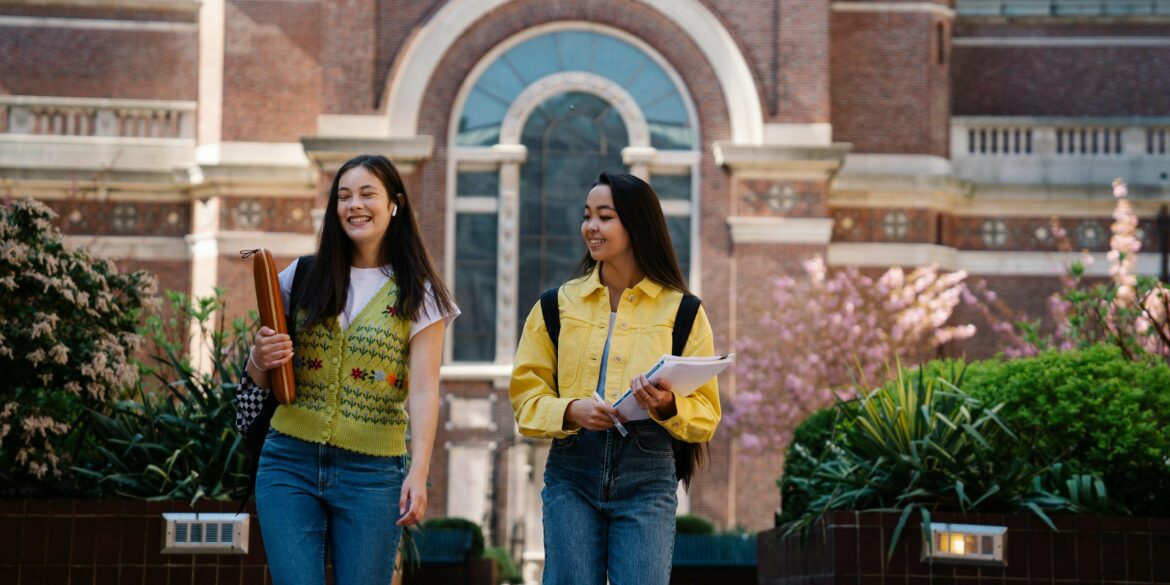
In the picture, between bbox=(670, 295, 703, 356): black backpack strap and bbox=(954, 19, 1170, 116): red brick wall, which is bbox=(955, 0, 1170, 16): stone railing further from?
bbox=(670, 295, 703, 356): black backpack strap

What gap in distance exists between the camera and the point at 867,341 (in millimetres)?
27156

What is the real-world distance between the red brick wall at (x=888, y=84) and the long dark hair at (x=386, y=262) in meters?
24.0

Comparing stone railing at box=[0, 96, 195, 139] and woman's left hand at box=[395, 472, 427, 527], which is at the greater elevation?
stone railing at box=[0, 96, 195, 139]

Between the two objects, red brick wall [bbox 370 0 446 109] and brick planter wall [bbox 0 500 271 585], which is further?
red brick wall [bbox 370 0 446 109]

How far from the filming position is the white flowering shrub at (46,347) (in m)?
10.2

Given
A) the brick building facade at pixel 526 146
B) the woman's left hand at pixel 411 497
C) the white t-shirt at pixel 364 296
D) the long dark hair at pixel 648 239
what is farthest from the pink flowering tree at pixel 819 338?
the woman's left hand at pixel 411 497

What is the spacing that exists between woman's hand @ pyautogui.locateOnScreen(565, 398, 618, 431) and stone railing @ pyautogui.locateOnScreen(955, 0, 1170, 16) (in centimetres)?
2752

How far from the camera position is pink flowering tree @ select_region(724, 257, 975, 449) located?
26.4m

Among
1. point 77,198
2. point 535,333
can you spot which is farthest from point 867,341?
point 535,333

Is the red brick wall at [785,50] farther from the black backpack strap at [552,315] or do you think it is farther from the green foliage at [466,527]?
the black backpack strap at [552,315]

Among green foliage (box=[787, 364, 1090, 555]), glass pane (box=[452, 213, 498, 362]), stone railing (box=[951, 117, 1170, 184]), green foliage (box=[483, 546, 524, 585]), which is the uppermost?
stone railing (box=[951, 117, 1170, 184])

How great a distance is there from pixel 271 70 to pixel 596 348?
964 inches

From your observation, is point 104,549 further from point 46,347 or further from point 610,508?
point 610,508

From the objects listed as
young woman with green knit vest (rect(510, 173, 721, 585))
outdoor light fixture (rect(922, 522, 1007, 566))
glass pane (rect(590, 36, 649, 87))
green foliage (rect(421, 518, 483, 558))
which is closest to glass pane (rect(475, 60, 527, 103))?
glass pane (rect(590, 36, 649, 87))
